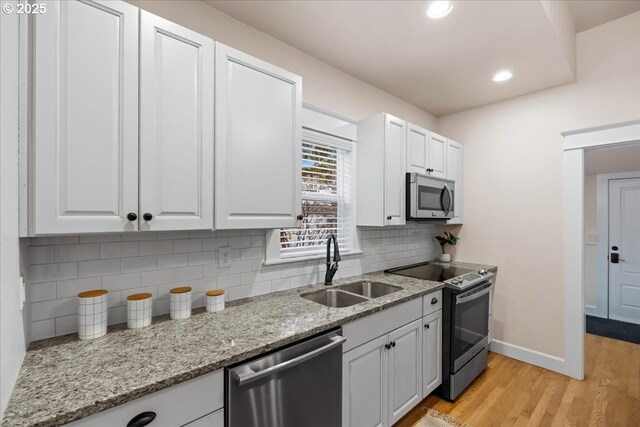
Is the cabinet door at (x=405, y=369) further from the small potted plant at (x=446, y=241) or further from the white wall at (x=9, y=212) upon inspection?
the white wall at (x=9, y=212)

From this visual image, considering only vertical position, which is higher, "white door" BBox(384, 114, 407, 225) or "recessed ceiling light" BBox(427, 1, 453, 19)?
"recessed ceiling light" BBox(427, 1, 453, 19)

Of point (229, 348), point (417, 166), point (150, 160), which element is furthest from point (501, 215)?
point (150, 160)

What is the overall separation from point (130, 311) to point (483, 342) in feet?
9.44

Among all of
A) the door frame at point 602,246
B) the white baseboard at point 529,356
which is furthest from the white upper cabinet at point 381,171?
the door frame at point 602,246

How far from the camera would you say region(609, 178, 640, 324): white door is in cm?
396

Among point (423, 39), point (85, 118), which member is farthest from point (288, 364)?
point (423, 39)

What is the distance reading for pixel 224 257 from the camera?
72.1 inches

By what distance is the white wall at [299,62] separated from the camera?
5.61 ft

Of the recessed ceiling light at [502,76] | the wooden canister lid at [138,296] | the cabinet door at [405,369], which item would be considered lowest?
the cabinet door at [405,369]

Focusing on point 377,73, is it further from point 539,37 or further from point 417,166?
point 539,37

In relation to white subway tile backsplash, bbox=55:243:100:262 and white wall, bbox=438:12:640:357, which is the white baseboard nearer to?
white wall, bbox=438:12:640:357

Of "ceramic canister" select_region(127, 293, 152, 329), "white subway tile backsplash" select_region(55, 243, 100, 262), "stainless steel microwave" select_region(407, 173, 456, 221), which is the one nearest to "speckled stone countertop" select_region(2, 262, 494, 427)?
"ceramic canister" select_region(127, 293, 152, 329)

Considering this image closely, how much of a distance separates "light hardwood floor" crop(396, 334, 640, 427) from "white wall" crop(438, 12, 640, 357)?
0.32m

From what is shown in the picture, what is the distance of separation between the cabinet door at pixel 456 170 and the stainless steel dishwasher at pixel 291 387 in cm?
242
